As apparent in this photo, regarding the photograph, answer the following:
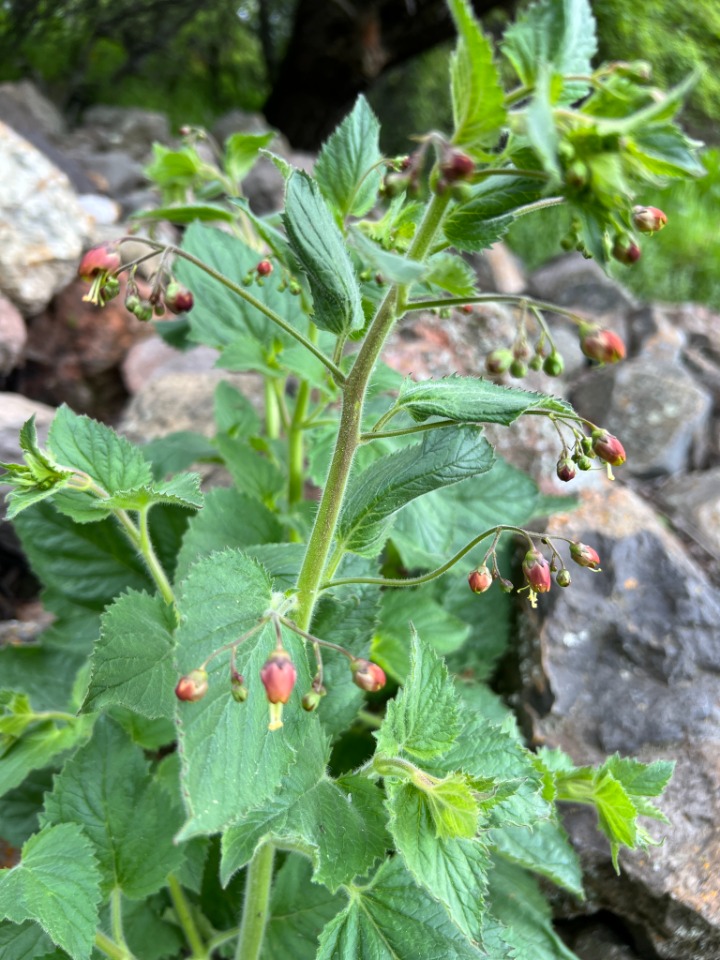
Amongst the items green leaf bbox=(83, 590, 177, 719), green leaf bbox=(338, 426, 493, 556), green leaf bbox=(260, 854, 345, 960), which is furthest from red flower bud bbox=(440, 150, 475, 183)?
green leaf bbox=(260, 854, 345, 960)

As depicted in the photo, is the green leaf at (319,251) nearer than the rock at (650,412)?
Yes

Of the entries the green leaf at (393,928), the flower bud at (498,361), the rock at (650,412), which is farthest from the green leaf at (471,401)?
the rock at (650,412)

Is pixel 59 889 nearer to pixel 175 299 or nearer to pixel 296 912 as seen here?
pixel 296 912

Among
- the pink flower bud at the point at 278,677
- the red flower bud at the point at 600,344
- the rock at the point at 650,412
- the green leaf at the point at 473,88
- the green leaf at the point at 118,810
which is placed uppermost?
the green leaf at the point at 473,88

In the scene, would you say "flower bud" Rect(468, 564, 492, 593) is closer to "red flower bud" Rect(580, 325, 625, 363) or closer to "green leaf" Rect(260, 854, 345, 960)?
"red flower bud" Rect(580, 325, 625, 363)

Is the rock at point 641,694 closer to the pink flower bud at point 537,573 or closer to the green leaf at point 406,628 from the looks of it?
the green leaf at point 406,628

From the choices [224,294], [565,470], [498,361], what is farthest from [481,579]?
[224,294]
